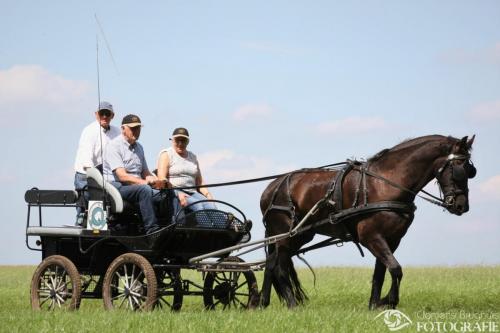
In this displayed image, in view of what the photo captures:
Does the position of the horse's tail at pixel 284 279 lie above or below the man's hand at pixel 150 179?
below

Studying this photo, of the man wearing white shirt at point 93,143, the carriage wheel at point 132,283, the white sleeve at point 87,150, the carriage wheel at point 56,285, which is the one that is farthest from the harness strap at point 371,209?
the carriage wheel at point 56,285

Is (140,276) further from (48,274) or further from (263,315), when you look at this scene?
(263,315)

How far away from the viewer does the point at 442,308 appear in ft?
48.5

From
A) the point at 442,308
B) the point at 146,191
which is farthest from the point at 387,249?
the point at 442,308

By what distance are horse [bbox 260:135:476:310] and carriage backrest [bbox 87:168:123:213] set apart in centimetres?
241

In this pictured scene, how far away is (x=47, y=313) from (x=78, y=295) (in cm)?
96

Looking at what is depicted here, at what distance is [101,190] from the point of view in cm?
1179

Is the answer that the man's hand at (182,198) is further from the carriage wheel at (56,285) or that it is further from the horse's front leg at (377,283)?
the horse's front leg at (377,283)

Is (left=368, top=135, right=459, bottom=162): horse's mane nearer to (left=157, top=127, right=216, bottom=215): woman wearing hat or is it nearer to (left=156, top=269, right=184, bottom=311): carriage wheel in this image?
(left=157, top=127, right=216, bottom=215): woman wearing hat

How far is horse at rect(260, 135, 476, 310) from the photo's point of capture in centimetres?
1127

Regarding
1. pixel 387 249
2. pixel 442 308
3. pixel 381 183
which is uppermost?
pixel 381 183

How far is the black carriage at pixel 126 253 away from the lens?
38.0 ft

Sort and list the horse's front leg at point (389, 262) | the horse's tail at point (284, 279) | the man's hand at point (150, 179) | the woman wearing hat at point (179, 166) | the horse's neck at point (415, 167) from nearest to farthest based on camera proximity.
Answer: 1. the horse's front leg at point (389, 262)
2. the horse's neck at point (415, 167)
3. the man's hand at point (150, 179)
4. the woman wearing hat at point (179, 166)
5. the horse's tail at point (284, 279)

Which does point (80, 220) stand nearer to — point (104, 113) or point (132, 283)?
point (132, 283)
